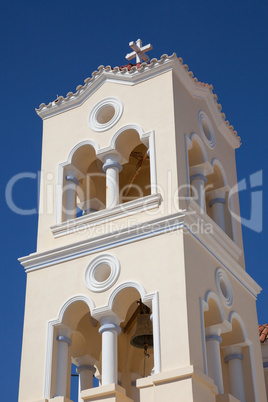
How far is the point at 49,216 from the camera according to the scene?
1669 centimetres

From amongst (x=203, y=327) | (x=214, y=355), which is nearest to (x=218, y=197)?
(x=214, y=355)

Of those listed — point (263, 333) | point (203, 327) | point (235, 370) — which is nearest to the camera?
point (203, 327)

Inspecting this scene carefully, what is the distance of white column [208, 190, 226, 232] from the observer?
1752 cm

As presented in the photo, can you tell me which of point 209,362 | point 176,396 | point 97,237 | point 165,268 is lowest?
point 176,396

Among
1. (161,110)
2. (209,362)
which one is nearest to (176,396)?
(209,362)

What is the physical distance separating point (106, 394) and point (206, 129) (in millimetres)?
6313

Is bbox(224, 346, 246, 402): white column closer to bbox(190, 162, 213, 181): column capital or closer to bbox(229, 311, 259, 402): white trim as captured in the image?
bbox(229, 311, 259, 402): white trim

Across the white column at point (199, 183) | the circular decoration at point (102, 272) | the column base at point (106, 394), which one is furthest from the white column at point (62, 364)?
the white column at point (199, 183)

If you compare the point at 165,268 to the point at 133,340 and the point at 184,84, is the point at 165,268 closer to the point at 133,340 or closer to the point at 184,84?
the point at 133,340

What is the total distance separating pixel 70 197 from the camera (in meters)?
16.9

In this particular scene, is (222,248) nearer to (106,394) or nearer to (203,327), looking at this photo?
(203,327)

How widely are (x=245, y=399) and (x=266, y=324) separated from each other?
4188 mm

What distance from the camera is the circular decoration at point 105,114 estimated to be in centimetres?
1708

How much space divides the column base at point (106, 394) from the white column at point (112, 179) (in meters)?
3.54
